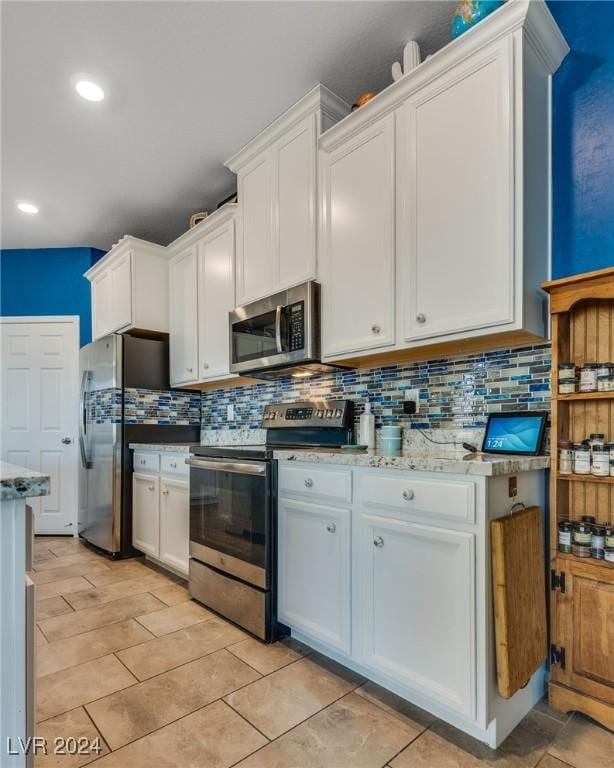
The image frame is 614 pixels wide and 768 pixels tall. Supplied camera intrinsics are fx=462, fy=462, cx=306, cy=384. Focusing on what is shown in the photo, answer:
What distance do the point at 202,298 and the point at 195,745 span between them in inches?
100

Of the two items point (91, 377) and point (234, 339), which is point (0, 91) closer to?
point (234, 339)

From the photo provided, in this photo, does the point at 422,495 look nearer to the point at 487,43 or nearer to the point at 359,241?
the point at 359,241

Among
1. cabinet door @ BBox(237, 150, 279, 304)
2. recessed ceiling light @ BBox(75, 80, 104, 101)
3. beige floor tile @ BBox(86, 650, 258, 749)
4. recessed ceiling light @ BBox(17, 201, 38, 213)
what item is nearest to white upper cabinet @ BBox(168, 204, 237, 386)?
cabinet door @ BBox(237, 150, 279, 304)

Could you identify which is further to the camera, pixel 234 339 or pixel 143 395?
pixel 143 395

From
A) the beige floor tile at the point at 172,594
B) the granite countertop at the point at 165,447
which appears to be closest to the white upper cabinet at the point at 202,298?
the granite countertop at the point at 165,447

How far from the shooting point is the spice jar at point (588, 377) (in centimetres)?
159

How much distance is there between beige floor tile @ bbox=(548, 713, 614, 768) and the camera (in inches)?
53.9

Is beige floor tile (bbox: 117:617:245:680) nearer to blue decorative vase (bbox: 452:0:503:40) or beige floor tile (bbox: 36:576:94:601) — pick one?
beige floor tile (bbox: 36:576:94:601)

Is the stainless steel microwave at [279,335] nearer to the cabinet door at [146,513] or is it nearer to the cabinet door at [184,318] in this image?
the cabinet door at [184,318]

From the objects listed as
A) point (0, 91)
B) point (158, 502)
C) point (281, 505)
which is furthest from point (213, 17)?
point (158, 502)

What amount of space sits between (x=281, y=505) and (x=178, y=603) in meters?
1.01

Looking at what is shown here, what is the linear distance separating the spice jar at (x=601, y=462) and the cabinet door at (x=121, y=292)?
3.11 meters

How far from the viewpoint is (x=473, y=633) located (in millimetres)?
1396

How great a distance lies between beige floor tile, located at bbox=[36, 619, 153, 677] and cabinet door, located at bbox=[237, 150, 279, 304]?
1.83 meters
